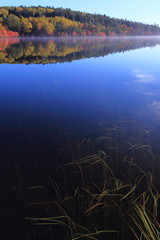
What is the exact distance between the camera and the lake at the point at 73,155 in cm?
569

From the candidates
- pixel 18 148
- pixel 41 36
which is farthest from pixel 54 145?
pixel 41 36

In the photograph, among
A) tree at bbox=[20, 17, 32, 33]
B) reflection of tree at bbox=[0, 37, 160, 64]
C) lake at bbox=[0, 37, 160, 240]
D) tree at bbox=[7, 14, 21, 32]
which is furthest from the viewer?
tree at bbox=[20, 17, 32, 33]

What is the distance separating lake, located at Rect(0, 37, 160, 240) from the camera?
5.69 metres

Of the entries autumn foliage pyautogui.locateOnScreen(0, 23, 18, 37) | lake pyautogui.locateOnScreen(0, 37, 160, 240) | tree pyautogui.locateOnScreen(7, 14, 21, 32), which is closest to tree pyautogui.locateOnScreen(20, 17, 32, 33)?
tree pyautogui.locateOnScreen(7, 14, 21, 32)

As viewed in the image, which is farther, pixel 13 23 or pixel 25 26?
pixel 25 26

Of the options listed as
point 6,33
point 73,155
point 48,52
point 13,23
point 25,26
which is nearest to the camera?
point 73,155

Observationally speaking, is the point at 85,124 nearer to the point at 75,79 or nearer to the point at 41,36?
the point at 75,79

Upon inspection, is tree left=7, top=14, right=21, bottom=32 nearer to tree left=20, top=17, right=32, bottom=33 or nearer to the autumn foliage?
the autumn foliage

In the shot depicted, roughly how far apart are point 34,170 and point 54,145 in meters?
1.99

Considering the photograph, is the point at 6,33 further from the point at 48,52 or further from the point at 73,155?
the point at 73,155

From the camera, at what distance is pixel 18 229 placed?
18.5ft

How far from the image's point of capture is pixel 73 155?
8805mm

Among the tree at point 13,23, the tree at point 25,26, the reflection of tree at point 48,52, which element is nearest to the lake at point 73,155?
the reflection of tree at point 48,52

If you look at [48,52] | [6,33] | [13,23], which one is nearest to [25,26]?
[13,23]
